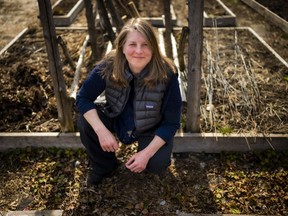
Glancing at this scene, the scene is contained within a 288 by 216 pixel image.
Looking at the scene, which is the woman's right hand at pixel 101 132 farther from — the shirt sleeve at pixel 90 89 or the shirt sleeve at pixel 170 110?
the shirt sleeve at pixel 170 110

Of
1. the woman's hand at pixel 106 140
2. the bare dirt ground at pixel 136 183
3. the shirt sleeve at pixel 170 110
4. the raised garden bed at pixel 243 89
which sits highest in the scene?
the shirt sleeve at pixel 170 110

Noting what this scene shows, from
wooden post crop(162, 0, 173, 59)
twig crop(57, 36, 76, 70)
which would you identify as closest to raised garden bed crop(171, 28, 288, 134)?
wooden post crop(162, 0, 173, 59)

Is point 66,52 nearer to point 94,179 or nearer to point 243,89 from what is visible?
point 94,179

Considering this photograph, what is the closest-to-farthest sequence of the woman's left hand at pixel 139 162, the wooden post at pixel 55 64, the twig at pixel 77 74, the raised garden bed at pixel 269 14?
the woman's left hand at pixel 139 162 → the wooden post at pixel 55 64 → the twig at pixel 77 74 → the raised garden bed at pixel 269 14

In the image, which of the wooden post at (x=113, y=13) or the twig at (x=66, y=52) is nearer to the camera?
the twig at (x=66, y=52)

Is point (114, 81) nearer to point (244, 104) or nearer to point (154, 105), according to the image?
point (154, 105)

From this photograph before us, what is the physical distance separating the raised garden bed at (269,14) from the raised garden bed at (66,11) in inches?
156

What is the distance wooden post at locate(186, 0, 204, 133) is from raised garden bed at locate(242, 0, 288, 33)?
3.65 m

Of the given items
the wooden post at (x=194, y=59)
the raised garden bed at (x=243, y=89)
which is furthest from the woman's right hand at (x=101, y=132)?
the raised garden bed at (x=243, y=89)

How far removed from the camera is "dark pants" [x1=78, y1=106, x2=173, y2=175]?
2402 mm

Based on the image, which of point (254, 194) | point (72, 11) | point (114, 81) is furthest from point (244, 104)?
point (72, 11)

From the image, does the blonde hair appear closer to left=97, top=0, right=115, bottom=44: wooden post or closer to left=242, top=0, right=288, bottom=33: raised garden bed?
left=97, top=0, right=115, bottom=44: wooden post

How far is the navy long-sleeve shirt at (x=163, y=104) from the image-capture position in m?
2.30

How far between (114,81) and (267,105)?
2025mm
